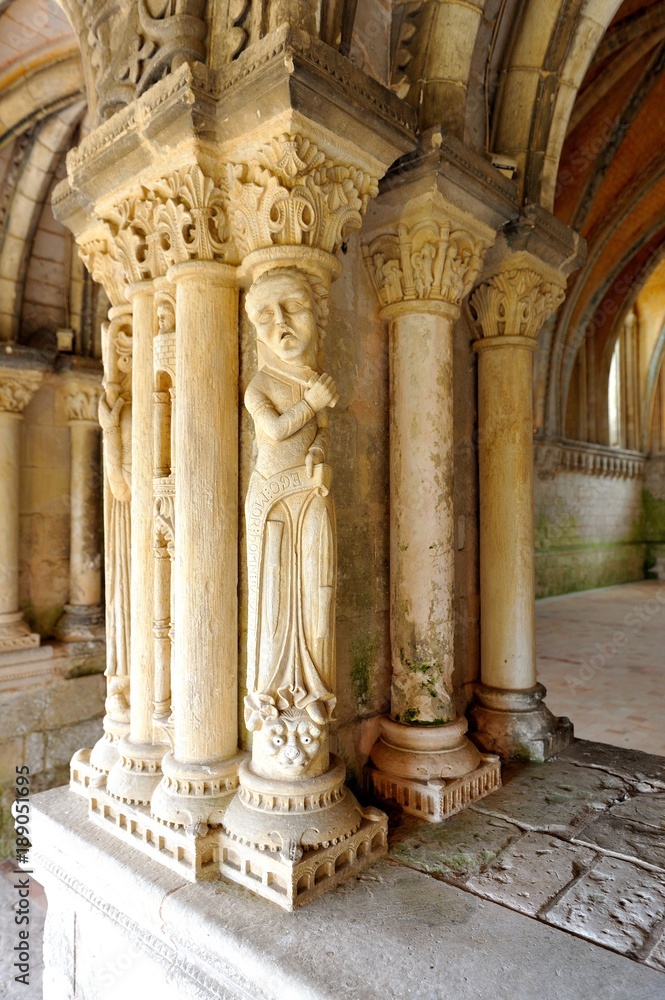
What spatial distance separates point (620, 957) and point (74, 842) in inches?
73.0

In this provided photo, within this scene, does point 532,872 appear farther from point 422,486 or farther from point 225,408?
point 225,408

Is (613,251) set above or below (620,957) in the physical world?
above

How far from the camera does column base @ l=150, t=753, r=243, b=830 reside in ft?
7.30

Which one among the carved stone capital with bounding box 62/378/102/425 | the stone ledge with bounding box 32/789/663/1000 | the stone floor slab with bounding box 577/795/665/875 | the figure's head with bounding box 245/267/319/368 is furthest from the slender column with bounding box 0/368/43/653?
the stone floor slab with bounding box 577/795/665/875

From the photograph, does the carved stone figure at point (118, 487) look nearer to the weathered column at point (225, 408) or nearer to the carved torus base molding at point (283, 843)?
the weathered column at point (225, 408)

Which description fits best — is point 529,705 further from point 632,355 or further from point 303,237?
point 632,355

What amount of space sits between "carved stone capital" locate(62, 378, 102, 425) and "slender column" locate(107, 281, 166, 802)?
11.4 ft

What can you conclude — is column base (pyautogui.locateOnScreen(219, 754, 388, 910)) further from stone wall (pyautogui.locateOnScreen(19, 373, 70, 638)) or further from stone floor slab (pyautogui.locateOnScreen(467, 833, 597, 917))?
stone wall (pyautogui.locateOnScreen(19, 373, 70, 638))

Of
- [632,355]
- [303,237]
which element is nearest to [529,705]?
[303,237]

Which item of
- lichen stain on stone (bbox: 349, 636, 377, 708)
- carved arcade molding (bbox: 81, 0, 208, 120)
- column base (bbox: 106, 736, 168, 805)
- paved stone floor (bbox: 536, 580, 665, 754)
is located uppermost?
carved arcade molding (bbox: 81, 0, 208, 120)

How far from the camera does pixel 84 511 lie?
5.99 meters

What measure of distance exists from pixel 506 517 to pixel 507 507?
0.16ft

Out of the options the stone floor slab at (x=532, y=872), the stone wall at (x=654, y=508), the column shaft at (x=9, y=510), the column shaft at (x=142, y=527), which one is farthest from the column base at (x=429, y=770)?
the stone wall at (x=654, y=508)

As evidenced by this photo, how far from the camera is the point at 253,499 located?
7.16 ft
